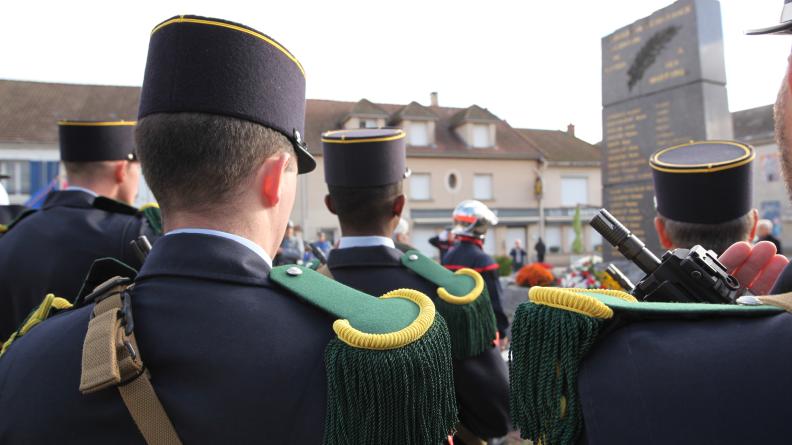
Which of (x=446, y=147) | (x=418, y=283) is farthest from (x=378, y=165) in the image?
(x=446, y=147)

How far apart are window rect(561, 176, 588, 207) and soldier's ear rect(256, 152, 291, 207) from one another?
99.7 ft

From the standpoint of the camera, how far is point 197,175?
1269 millimetres

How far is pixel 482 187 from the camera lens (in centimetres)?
2911

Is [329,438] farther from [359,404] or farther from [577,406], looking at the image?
[577,406]

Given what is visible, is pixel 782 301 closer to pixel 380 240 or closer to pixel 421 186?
pixel 380 240

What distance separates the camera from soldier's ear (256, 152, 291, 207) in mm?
1333

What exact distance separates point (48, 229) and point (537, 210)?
28.7 meters

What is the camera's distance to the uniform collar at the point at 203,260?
1.24 m

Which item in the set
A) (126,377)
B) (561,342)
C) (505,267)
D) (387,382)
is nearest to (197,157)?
(126,377)

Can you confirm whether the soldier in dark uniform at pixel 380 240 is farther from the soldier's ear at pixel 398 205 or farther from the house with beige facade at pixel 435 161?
the house with beige facade at pixel 435 161

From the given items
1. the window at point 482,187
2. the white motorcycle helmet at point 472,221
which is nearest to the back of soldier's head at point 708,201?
the white motorcycle helmet at point 472,221

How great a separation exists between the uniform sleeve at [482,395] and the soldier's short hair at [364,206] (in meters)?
0.79

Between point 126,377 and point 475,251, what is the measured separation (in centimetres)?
523


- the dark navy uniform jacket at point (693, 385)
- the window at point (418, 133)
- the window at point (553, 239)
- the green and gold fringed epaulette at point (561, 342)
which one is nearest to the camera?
the dark navy uniform jacket at point (693, 385)
